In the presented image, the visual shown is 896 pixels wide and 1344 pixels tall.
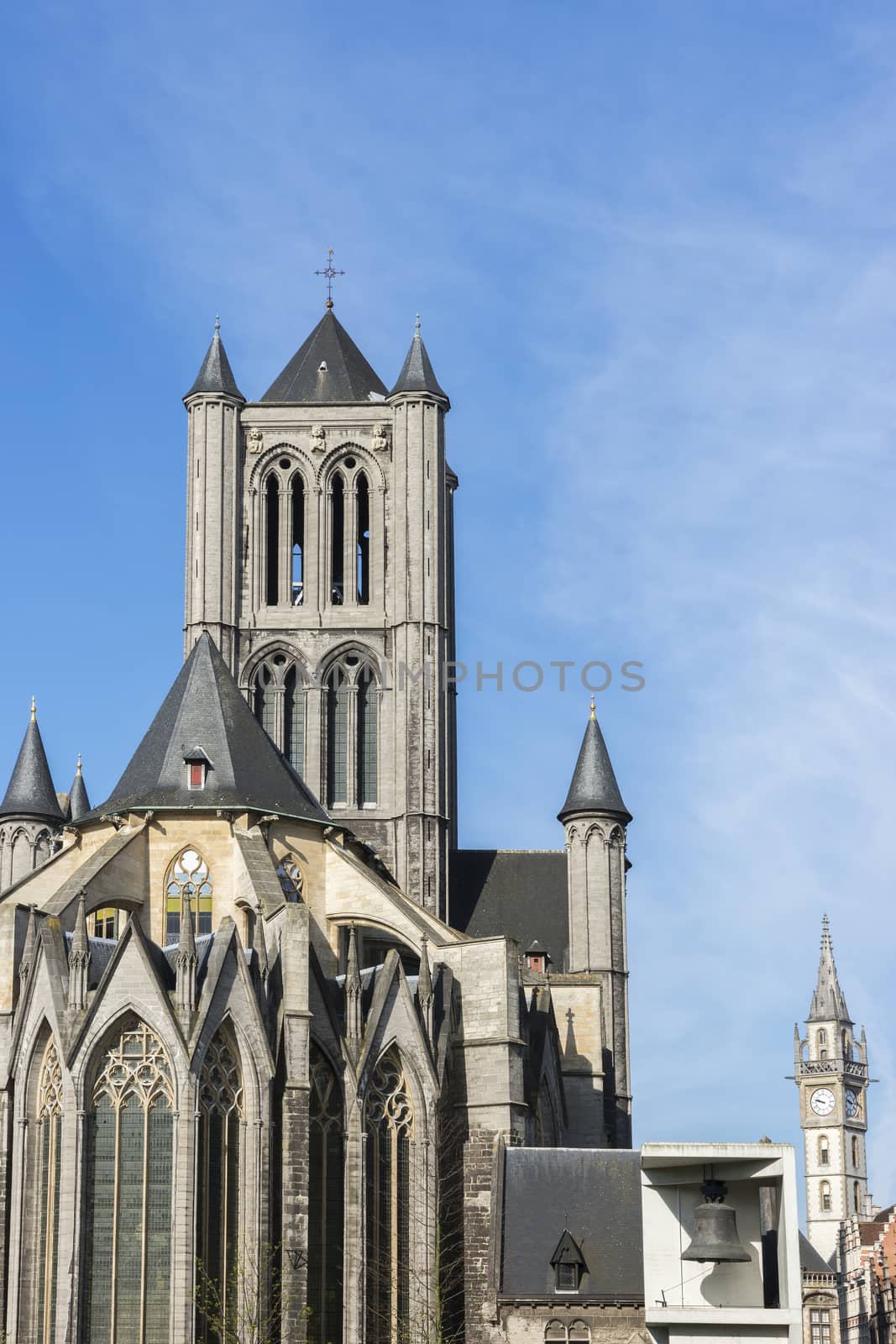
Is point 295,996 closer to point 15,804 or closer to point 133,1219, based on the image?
point 133,1219

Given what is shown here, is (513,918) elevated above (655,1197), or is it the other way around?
(513,918)

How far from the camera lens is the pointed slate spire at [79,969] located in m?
40.1

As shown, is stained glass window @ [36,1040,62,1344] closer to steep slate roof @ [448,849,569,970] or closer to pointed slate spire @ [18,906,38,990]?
pointed slate spire @ [18,906,38,990]

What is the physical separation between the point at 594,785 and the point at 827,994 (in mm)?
107040

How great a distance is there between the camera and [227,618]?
63.2m

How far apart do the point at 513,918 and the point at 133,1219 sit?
24.0m

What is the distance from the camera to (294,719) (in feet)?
207

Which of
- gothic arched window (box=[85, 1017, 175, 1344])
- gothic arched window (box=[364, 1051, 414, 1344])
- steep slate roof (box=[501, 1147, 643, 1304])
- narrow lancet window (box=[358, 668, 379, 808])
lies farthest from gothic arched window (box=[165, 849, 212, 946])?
narrow lancet window (box=[358, 668, 379, 808])

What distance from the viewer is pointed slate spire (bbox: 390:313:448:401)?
2562 inches

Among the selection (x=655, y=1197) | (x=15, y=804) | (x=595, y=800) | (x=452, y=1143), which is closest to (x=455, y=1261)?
(x=452, y=1143)

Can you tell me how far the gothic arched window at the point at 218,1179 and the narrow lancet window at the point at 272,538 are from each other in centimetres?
2555

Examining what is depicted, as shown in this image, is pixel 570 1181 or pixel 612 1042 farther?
pixel 612 1042

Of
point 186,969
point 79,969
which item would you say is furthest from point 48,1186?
point 186,969

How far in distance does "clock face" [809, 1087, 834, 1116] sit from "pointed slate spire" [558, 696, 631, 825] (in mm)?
101544
